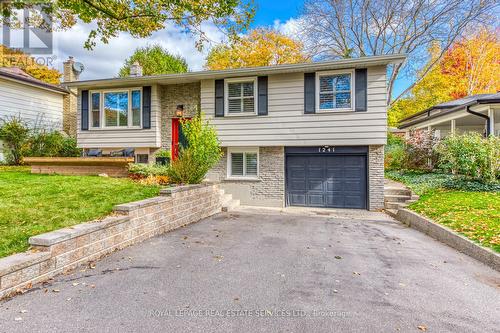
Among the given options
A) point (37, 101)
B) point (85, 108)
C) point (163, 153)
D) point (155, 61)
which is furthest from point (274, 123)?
point (155, 61)

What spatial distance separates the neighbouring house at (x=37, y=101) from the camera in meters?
12.7

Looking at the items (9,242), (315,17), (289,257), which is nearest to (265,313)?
(289,257)

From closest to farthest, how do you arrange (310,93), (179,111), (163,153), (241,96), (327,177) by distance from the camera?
A: (310,93) → (327,177) → (241,96) → (163,153) → (179,111)

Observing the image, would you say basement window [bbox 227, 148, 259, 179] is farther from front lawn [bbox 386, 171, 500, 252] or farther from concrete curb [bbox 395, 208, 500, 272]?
front lawn [bbox 386, 171, 500, 252]

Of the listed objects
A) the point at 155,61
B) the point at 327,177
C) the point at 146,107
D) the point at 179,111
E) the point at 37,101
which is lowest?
the point at 327,177

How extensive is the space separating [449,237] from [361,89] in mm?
5584

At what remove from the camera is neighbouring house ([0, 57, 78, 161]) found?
1273cm

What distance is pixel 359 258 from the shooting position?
4.72 metres

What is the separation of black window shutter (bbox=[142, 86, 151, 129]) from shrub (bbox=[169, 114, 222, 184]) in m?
3.38

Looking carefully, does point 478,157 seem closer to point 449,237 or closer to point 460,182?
point 460,182

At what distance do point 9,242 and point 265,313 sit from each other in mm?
3246

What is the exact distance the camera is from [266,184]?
10.7 metres

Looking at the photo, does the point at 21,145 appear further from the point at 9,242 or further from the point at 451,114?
the point at 451,114

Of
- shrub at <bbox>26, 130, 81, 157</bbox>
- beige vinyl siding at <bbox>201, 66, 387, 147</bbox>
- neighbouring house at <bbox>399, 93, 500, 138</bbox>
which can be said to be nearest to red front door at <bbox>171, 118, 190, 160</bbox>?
beige vinyl siding at <bbox>201, 66, 387, 147</bbox>
